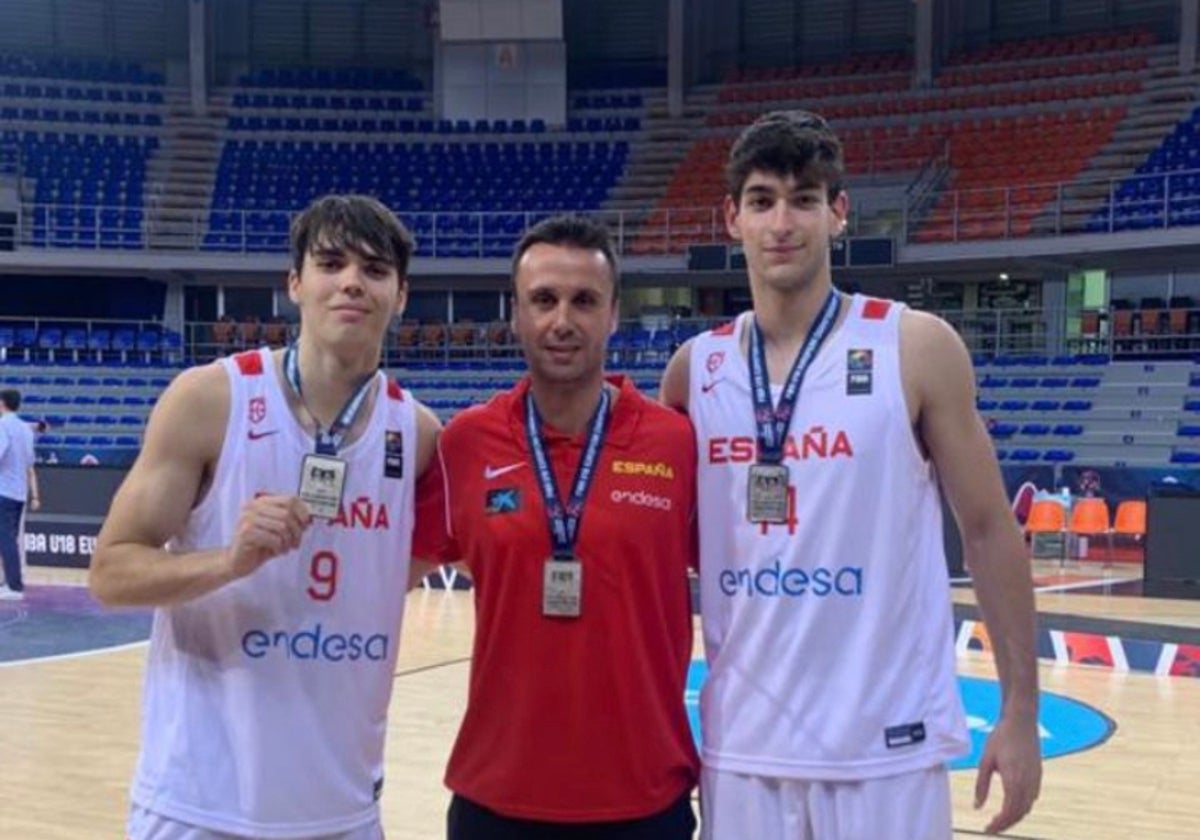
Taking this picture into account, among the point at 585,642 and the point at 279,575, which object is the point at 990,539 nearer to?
the point at 585,642

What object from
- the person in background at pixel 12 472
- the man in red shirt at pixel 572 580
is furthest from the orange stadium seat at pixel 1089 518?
the man in red shirt at pixel 572 580

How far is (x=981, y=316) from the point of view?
22.2 m

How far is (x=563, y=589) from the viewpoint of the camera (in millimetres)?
2414

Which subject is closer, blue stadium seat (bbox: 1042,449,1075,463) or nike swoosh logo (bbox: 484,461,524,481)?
nike swoosh logo (bbox: 484,461,524,481)

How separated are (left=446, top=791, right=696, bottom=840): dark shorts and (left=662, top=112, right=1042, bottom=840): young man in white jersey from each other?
6cm

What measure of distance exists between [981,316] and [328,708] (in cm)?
2092

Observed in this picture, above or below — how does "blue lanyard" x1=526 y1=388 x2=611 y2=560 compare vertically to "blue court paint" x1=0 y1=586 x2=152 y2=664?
above

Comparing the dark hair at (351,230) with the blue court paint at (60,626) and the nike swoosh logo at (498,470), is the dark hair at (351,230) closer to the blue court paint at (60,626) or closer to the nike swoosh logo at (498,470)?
the nike swoosh logo at (498,470)

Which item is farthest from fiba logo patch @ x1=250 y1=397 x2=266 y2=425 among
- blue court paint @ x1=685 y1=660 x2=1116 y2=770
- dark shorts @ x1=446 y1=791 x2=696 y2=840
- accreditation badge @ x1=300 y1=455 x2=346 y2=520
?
blue court paint @ x1=685 y1=660 x2=1116 y2=770

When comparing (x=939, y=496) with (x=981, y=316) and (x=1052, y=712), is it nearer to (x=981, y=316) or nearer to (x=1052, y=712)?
(x=1052, y=712)

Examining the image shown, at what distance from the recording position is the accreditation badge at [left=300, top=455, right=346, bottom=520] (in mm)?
2381

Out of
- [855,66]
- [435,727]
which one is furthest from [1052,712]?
[855,66]

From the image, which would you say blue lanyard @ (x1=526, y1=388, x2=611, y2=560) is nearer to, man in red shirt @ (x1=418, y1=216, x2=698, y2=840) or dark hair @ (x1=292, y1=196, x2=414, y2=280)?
man in red shirt @ (x1=418, y1=216, x2=698, y2=840)

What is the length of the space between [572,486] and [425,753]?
3.87 metres
